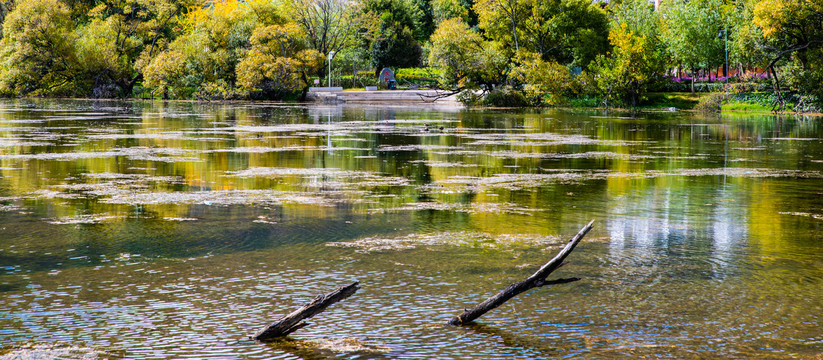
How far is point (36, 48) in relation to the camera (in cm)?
6494

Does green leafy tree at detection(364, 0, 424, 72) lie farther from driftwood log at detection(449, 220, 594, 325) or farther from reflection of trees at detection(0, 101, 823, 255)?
driftwood log at detection(449, 220, 594, 325)

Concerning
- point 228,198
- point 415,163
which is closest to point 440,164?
point 415,163

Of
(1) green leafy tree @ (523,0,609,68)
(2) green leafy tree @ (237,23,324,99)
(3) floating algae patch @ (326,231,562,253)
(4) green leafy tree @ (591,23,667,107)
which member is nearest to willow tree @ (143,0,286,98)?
(2) green leafy tree @ (237,23,324,99)

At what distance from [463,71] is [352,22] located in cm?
1872

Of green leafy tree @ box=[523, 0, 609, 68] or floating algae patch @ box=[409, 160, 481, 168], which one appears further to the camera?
green leafy tree @ box=[523, 0, 609, 68]

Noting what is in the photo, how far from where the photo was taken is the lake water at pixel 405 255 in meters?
5.99

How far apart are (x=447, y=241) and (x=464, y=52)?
52180 millimetres

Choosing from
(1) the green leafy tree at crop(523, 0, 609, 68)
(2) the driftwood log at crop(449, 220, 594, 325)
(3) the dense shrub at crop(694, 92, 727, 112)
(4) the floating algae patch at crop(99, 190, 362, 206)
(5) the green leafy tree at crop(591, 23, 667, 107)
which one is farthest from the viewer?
(1) the green leafy tree at crop(523, 0, 609, 68)

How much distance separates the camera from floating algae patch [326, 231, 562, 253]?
9203 millimetres

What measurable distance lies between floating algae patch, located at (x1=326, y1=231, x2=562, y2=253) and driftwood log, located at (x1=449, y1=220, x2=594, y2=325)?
2811 millimetres

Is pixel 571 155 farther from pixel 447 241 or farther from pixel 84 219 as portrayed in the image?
pixel 84 219

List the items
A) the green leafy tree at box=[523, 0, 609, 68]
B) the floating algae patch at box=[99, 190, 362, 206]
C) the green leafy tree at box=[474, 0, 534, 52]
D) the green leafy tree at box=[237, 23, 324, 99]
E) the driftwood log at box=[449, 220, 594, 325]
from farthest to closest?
1. the green leafy tree at box=[237, 23, 324, 99]
2. the green leafy tree at box=[474, 0, 534, 52]
3. the green leafy tree at box=[523, 0, 609, 68]
4. the floating algae patch at box=[99, 190, 362, 206]
5. the driftwood log at box=[449, 220, 594, 325]

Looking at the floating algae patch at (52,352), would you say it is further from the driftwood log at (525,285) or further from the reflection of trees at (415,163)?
the reflection of trees at (415,163)

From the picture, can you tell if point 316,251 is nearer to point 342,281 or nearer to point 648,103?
point 342,281
